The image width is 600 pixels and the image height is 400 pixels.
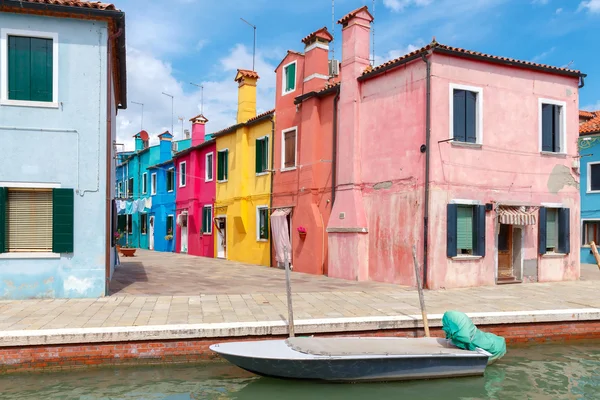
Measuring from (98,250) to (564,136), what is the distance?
44.6ft

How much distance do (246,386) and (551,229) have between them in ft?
39.0

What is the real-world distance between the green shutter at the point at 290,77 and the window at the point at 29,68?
976 centimetres

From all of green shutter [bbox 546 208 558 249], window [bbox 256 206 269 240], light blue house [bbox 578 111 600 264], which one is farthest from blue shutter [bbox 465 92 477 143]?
light blue house [bbox 578 111 600 264]

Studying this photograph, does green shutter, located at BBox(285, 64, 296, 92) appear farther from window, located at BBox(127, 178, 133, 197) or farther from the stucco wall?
window, located at BBox(127, 178, 133, 197)

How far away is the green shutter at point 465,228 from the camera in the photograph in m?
14.0

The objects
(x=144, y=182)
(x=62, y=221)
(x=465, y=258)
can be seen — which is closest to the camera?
(x=62, y=221)

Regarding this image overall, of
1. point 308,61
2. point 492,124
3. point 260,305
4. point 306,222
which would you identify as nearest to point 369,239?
point 306,222

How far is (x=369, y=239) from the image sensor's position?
1556 cm

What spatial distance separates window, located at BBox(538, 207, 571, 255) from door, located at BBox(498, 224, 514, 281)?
1205 mm

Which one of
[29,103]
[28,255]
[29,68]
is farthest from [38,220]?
[29,68]

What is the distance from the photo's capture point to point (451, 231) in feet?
44.6

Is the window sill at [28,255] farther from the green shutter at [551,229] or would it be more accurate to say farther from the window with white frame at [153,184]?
the window with white frame at [153,184]

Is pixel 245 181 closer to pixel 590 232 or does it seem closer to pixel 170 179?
pixel 170 179

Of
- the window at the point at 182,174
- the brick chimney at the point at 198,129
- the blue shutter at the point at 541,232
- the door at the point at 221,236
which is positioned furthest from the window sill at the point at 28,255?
the brick chimney at the point at 198,129
